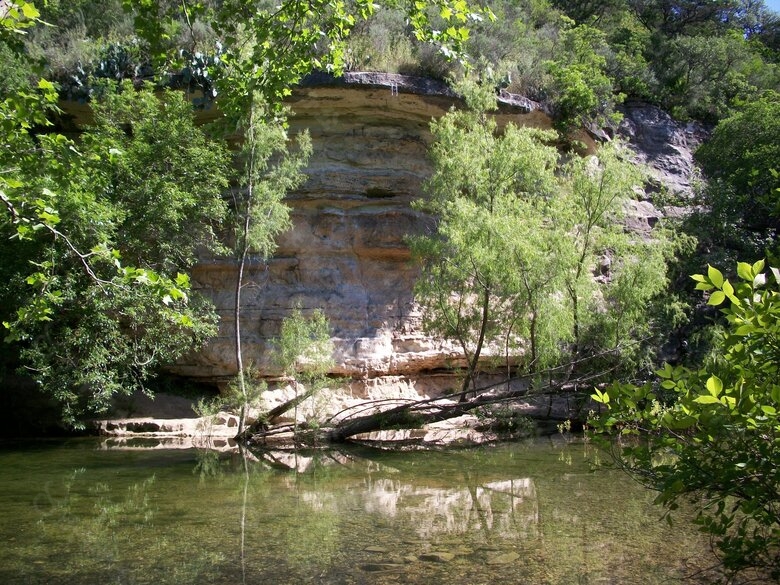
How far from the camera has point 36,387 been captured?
16.8 m

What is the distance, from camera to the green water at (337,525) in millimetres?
5422

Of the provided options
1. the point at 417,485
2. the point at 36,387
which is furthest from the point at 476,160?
the point at 36,387

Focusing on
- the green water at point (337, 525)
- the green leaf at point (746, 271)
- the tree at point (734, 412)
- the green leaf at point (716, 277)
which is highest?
the green leaf at point (746, 271)

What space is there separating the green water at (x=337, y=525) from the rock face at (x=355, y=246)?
21.9 ft

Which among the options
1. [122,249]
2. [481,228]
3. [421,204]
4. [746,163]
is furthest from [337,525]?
[746,163]

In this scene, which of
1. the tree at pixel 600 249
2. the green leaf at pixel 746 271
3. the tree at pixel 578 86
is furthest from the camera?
the tree at pixel 578 86

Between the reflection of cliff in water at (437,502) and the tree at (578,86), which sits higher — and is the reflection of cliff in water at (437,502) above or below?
below

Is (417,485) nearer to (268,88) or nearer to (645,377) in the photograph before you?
(268,88)

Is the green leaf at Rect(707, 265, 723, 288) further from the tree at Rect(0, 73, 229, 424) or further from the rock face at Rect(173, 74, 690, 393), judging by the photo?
the rock face at Rect(173, 74, 690, 393)

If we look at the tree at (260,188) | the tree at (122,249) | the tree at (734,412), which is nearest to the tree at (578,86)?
the tree at (260,188)

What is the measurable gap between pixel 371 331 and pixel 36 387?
27.5 feet

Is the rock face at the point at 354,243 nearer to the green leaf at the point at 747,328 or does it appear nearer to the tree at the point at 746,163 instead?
the tree at the point at 746,163

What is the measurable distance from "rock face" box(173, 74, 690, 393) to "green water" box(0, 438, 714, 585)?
6.67 metres

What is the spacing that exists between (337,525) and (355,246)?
12.5 metres
